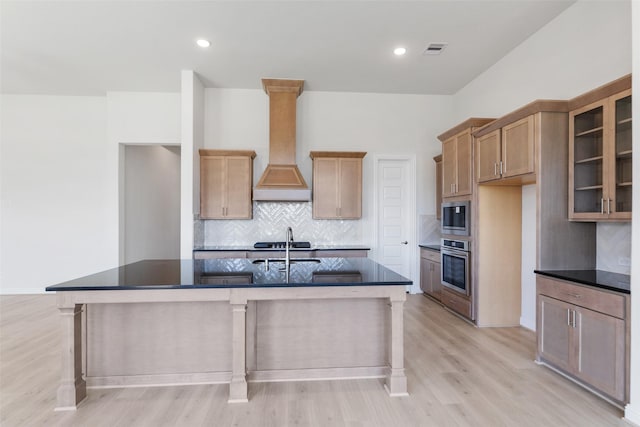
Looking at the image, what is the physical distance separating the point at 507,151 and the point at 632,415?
227 centimetres

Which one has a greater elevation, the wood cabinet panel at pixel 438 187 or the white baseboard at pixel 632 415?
the wood cabinet panel at pixel 438 187

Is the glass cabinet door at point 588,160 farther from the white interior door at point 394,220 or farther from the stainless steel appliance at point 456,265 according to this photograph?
the white interior door at point 394,220

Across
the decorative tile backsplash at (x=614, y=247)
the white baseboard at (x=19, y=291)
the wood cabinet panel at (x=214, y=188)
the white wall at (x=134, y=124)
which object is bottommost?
the white baseboard at (x=19, y=291)

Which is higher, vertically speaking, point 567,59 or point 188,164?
point 567,59

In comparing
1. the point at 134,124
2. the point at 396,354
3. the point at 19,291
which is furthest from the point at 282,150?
the point at 19,291

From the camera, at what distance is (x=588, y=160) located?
2.75 metres

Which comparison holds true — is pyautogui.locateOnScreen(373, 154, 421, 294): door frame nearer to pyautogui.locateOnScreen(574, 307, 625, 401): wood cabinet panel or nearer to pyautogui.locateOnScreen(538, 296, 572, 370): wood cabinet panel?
pyautogui.locateOnScreen(538, 296, 572, 370): wood cabinet panel

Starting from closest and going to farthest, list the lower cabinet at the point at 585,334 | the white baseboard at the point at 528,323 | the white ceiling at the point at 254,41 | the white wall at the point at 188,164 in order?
the lower cabinet at the point at 585,334
the white ceiling at the point at 254,41
the white baseboard at the point at 528,323
the white wall at the point at 188,164

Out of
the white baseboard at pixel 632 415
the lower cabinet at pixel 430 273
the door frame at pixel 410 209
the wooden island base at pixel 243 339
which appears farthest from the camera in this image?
the door frame at pixel 410 209

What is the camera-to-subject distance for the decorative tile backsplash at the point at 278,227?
5.34 m

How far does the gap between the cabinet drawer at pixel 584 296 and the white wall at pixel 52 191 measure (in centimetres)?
585

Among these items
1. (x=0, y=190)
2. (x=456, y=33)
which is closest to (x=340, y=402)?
(x=456, y=33)

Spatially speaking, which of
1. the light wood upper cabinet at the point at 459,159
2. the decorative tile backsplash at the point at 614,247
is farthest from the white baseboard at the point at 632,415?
the light wood upper cabinet at the point at 459,159

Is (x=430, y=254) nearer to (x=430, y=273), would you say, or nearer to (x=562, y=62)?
(x=430, y=273)
